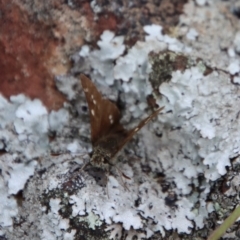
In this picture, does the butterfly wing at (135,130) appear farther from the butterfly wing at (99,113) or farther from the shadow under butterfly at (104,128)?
the butterfly wing at (99,113)

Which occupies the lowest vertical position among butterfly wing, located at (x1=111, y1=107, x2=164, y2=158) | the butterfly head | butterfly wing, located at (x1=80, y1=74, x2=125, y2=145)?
the butterfly head

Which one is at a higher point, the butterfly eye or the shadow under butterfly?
the shadow under butterfly

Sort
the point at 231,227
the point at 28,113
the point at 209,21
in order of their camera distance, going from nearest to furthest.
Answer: the point at 231,227
the point at 28,113
the point at 209,21

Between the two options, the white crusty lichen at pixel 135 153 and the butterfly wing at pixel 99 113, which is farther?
the butterfly wing at pixel 99 113

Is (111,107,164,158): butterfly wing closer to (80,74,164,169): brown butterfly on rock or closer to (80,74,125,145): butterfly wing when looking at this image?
(80,74,164,169): brown butterfly on rock

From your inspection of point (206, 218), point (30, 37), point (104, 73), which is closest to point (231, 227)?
point (206, 218)

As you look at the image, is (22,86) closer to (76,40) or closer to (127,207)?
(76,40)

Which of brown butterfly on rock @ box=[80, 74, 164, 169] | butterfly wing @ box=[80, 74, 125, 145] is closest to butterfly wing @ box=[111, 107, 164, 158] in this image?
brown butterfly on rock @ box=[80, 74, 164, 169]

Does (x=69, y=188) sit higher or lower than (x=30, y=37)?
lower

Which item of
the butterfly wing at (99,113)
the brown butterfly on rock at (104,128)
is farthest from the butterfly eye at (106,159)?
the butterfly wing at (99,113)
